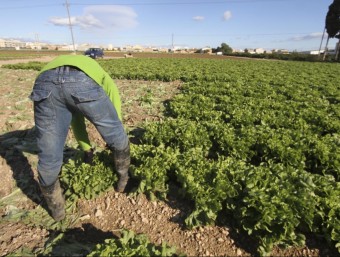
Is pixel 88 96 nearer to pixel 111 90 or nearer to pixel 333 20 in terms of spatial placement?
pixel 111 90

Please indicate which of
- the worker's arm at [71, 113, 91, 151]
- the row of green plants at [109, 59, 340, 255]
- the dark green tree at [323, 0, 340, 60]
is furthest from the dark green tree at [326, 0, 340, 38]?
the worker's arm at [71, 113, 91, 151]

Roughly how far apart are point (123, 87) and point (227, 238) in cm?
1203

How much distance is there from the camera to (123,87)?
14.8 m

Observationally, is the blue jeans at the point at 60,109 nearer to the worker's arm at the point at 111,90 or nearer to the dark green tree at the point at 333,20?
the worker's arm at the point at 111,90

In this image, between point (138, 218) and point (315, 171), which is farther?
point (315, 171)

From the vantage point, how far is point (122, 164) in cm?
435

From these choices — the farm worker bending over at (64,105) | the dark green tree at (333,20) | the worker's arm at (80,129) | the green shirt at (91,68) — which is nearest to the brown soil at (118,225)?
the farm worker bending over at (64,105)

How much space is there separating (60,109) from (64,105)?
7cm

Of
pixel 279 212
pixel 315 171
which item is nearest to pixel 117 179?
pixel 279 212

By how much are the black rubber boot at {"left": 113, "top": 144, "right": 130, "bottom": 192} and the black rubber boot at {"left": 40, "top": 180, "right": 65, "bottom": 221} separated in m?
0.90

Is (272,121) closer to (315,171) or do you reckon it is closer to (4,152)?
(315,171)

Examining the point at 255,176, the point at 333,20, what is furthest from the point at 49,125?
the point at 333,20

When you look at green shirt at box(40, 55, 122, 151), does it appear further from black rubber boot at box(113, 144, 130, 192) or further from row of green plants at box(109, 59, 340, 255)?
row of green plants at box(109, 59, 340, 255)

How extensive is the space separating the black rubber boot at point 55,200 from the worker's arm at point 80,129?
103cm
